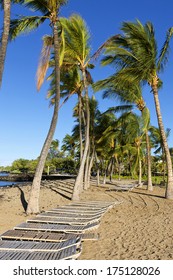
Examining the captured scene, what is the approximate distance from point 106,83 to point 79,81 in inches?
97.0

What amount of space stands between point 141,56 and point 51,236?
11.2 meters

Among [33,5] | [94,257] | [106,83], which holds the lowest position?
[94,257]

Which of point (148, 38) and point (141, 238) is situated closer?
point (141, 238)

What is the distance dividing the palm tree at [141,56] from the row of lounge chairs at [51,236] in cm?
751

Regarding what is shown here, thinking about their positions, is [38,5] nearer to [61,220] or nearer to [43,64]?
[43,64]

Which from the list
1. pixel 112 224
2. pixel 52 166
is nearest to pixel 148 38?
pixel 112 224

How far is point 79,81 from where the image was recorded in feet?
58.0

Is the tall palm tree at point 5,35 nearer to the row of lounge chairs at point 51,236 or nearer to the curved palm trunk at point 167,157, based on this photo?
the row of lounge chairs at point 51,236

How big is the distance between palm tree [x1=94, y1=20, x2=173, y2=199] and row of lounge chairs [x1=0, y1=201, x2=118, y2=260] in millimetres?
7512

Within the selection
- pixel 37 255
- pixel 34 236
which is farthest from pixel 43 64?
pixel 37 255

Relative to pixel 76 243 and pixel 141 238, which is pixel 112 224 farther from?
pixel 76 243

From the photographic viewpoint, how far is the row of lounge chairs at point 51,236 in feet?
16.1

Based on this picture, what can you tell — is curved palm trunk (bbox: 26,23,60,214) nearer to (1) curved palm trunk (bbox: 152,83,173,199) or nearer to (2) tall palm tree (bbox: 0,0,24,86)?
(2) tall palm tree (bbox: 0,0,24,86)
